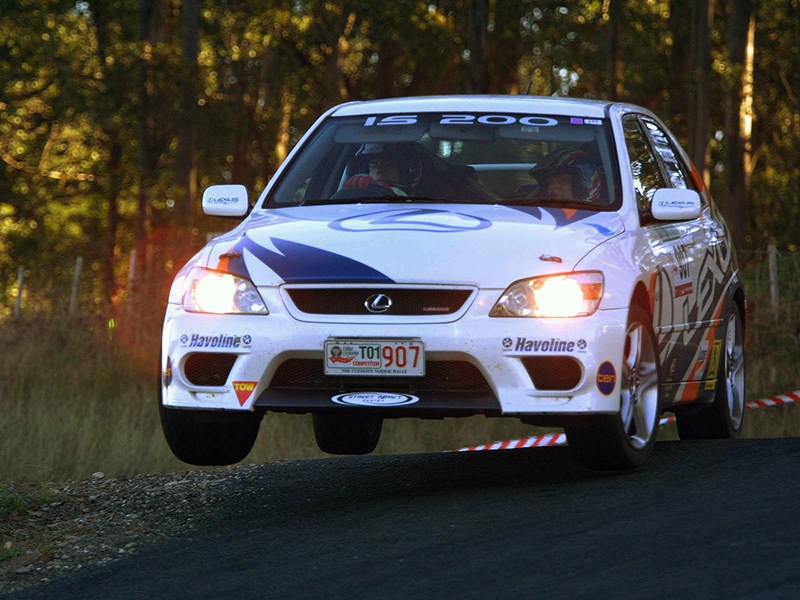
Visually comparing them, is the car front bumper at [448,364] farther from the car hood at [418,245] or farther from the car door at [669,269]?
the car door at [669,269]

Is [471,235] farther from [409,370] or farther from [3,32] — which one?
[3,32]

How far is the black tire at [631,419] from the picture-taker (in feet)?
23.1

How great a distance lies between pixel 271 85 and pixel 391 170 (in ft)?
123

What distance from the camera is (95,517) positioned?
24.0 ft

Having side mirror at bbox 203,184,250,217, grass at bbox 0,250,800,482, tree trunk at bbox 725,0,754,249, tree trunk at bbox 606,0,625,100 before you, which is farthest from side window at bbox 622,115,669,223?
tree trunk at bbox 606,0,625,100

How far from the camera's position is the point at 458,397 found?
681cm

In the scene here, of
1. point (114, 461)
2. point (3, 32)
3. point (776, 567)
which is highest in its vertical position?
point (3, 32)

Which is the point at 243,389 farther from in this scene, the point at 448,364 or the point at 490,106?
the point at 490,106

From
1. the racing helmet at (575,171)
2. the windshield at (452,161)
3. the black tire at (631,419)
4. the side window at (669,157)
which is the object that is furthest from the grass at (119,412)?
the side window at (669,157)

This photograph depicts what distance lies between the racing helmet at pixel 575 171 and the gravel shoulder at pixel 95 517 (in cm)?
206

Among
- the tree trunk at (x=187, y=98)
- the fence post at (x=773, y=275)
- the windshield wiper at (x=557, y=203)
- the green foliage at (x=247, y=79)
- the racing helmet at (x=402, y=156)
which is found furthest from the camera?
the green foliage at (x=247, y=79)

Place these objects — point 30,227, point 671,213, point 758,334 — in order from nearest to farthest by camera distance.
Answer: point 671,213, point 758,334, point 30,227

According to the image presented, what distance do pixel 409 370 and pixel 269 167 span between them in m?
43.6

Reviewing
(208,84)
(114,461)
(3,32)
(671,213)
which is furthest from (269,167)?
(671,213)
